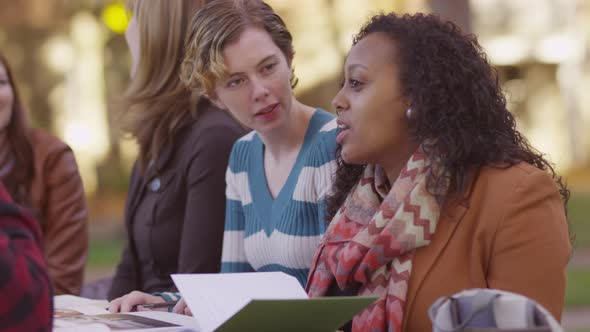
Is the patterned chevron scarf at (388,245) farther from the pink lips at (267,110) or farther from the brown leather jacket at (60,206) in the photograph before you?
the brown leather jacket at (60,206)

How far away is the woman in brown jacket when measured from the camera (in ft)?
14.4

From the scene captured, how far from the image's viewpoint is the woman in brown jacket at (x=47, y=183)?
14.4ft

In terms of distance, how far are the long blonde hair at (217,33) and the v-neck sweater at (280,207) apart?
29cm

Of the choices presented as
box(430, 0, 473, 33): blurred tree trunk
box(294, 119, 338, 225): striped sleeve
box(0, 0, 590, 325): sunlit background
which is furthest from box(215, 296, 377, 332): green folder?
box(0, 0, 590, 325): sunlit background

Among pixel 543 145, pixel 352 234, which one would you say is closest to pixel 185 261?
pixel 352 234

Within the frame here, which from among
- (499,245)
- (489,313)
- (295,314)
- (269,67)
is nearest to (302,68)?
(269,67)

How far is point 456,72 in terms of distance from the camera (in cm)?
252

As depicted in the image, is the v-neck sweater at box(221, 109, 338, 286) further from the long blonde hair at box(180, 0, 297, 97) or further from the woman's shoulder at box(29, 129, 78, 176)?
the woman's shoulder at box(29, 129, 78, 176)

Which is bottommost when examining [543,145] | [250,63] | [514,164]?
[543,145]

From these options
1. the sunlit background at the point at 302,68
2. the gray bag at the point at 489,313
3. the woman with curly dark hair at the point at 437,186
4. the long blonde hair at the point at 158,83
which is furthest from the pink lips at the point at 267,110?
the sunlit background at the point at 302,68

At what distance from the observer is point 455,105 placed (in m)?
2.50

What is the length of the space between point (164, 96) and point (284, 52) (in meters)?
0.60

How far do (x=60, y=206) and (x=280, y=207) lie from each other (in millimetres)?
1627

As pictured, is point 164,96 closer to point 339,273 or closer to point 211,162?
point 211,162
